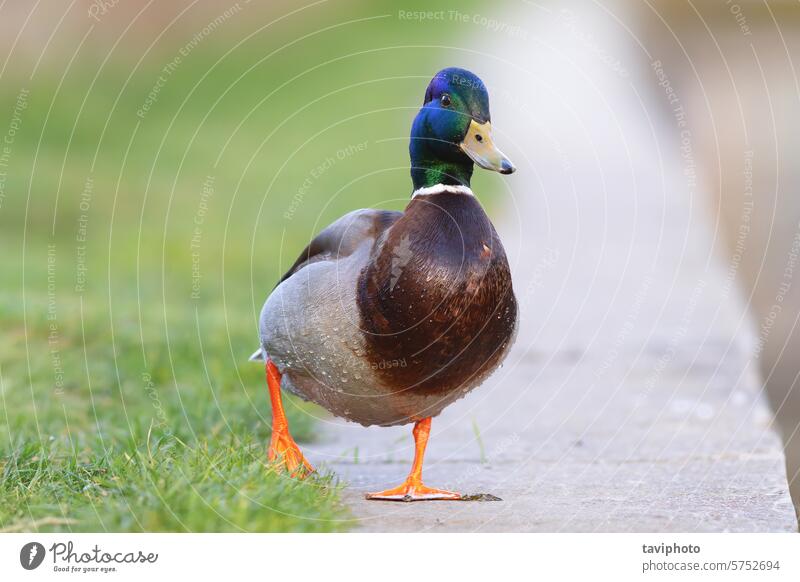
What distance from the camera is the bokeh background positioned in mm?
3703

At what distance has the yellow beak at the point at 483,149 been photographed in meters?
3.39

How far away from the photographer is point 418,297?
11.2 feet

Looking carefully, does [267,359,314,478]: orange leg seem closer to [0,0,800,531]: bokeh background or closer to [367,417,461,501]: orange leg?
[0,0,800,531]: bokeh background

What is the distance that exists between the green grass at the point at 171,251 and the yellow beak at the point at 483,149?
112 centimetres

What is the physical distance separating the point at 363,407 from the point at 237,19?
27.1ft

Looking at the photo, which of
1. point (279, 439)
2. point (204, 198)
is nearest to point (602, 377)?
point (279, 439)

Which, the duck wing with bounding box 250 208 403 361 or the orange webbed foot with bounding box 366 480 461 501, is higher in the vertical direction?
the duck wing with bounding box 250 208 403 361

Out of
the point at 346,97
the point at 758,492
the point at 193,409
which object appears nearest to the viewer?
the point at 758,492

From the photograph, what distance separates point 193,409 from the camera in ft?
16.9

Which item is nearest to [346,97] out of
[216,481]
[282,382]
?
[282,382]

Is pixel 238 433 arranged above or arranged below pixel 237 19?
below

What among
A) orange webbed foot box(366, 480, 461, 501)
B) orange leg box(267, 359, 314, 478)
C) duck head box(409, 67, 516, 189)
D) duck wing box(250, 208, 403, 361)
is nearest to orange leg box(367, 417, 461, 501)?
orange webbed foot box(366, 480, 461, 501)

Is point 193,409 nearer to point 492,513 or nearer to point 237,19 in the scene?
point 492,513

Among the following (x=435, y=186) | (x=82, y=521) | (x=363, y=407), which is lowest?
(x=82, y=521)
